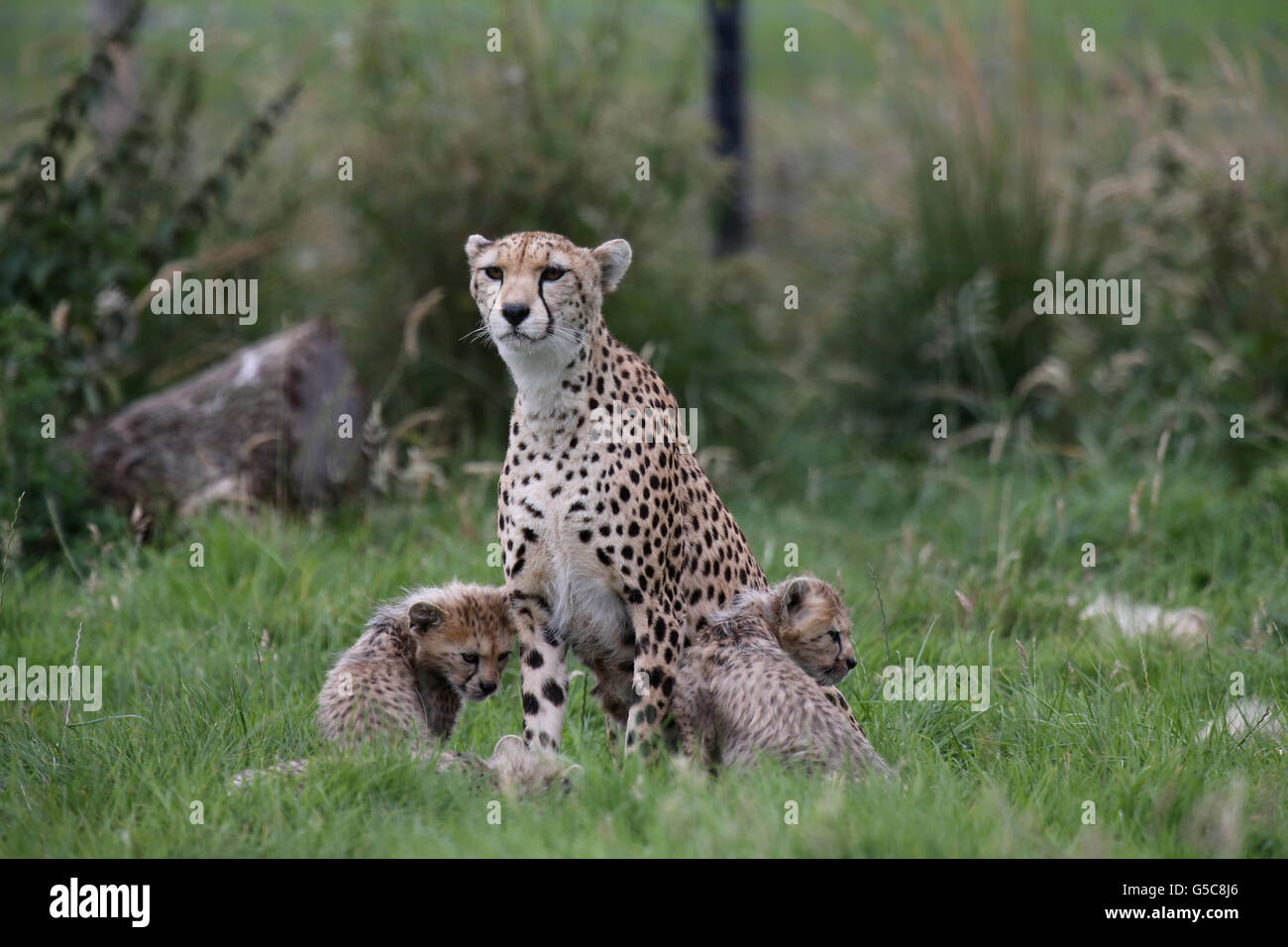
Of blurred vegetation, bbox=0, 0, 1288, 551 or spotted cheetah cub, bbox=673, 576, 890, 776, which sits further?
blurred vegetation, bbox=0, 0, 1288, 551

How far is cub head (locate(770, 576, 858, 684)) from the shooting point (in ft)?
14.4

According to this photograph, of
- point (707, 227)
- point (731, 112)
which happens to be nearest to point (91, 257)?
point (707, 227)

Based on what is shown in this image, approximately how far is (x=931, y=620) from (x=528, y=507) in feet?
5.96

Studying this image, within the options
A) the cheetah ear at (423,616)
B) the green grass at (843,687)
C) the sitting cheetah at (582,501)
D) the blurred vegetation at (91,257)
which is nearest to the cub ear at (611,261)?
the sitting cheetah at (582,501)

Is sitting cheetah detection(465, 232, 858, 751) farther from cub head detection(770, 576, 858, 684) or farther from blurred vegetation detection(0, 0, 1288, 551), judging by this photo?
blurred vegetation detection(0, 0, 1288, 551)

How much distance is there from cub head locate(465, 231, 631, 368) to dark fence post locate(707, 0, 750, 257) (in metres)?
5.26

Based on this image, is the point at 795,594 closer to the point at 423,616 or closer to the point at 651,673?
the point at 651,673

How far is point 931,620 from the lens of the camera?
532 centimetres

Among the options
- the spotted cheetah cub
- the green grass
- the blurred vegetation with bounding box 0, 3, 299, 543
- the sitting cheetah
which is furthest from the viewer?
the blurred vegetation with bounding box 0, 3, 299, 543

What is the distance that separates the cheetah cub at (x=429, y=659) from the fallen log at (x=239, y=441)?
195 centimetres

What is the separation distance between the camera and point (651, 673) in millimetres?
4176

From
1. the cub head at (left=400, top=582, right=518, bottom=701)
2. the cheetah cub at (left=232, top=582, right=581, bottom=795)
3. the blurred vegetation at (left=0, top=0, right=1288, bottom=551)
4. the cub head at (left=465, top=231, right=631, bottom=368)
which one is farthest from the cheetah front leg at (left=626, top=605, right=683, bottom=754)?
the blurred vegetation at (left=0, top=0, right=1288, bottom=551)

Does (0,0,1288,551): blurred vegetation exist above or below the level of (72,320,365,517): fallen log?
above

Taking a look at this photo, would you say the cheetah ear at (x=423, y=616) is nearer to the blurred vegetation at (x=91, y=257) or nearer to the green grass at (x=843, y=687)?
the green grass at (x=843, y=687)
